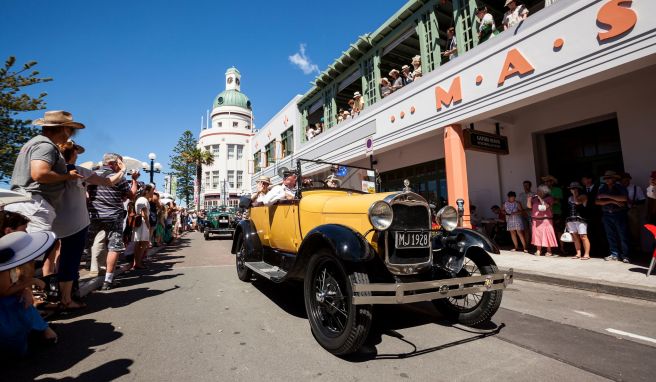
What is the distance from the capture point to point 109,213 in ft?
14.3

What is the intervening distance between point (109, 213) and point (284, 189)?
260 centimetres

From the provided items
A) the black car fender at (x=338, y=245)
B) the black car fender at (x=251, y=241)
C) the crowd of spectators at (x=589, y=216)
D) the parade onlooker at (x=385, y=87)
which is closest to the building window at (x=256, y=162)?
the parade onlooker at (x=385, y=87)

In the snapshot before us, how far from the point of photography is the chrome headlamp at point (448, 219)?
2938 millimetres

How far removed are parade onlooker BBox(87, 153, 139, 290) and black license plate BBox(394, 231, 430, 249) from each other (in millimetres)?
3797

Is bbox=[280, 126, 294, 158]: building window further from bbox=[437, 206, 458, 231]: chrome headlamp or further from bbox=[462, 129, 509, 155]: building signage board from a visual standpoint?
bbox=[437, 206, 458, 231]: chrome headlamp

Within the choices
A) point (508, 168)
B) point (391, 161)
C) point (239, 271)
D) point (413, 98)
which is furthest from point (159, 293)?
point (391, 161)

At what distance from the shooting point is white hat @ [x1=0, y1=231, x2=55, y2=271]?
6.57 feet

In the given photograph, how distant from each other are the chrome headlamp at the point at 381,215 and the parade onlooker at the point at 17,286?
2400 millimetres

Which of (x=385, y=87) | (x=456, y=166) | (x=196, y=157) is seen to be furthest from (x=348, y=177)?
(x=196, y=157)

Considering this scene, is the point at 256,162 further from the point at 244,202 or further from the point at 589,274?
the point at 589,274

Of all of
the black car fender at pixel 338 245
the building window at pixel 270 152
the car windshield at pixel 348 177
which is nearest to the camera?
the black car fender at pixel 338 245

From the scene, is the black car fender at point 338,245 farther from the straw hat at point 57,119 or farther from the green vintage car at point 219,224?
the green vintage car at point 219,224

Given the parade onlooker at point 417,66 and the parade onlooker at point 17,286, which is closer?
the parade onlooker at point 17,286

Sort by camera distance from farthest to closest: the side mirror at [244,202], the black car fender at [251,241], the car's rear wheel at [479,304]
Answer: the side mirror at [244,202], the black car fender at [251,241], the car's rear wheel at [479,304]
